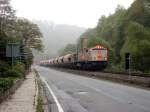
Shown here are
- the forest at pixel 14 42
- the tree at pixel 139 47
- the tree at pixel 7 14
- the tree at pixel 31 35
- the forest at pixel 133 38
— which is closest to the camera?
the forest at pixel 14 42

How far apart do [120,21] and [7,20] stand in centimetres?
5152

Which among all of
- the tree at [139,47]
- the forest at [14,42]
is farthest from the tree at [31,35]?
the tree at [139,47]

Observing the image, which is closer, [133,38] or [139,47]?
[139,47]

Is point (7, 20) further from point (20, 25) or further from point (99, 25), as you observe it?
point (99, 25)

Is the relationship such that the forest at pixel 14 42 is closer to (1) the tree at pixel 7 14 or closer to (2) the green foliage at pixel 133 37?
(1) the tree at pixel 7 14

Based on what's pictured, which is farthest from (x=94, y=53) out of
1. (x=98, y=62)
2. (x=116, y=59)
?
(x=116, y=59)

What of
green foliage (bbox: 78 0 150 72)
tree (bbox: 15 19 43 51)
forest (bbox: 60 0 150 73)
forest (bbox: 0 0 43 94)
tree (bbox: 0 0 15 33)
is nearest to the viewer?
forest (bbox: 0 0 43 94)

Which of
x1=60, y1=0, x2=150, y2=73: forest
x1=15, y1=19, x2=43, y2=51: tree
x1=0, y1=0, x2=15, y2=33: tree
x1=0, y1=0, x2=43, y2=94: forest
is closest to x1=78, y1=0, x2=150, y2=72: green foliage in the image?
x1=60, y1=0, x2=150, y2=73: forest

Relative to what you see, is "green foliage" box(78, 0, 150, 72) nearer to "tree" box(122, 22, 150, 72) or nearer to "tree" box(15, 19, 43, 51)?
"tree" box(122, 22, 150, 72)

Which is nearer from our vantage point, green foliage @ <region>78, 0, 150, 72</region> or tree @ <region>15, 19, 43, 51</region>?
green foliage @ <region>78, 0, 150, 72</region>

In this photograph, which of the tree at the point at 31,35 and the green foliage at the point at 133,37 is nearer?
the green foliage at the point at 133,37

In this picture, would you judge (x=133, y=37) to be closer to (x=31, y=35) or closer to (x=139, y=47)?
(x=139, y=47)

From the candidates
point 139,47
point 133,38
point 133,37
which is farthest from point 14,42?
point 133,37

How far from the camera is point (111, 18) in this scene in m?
145
